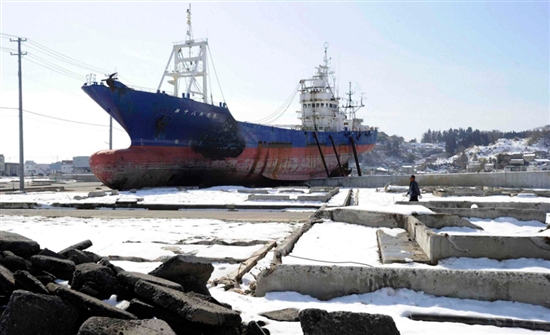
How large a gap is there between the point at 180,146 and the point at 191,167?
4.23ft

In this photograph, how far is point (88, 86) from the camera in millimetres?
21703

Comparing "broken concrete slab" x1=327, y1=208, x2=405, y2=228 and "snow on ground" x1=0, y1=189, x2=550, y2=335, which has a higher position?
"broken concrete slab" x1=327, y1=208, x2=405, y2=228

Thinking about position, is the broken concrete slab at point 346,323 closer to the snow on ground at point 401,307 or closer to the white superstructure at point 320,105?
the snow on ground at point 401,307

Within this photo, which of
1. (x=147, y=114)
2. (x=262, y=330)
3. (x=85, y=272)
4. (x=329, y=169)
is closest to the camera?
(x=262, y=330)

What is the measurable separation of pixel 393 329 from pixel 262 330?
96 cm

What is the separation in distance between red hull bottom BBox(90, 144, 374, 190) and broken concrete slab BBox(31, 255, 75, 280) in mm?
17866

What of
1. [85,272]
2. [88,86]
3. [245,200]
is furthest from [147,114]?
[85,272]

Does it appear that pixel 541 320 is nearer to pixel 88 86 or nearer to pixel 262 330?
pixel 262 330

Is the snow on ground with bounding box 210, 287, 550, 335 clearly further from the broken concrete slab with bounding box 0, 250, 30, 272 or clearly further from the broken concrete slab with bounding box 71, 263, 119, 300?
the broken concrete slab with bounding box 0, 250, 30, 272

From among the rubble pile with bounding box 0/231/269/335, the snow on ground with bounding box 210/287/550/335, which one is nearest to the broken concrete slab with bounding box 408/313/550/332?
the snow on ground with bounding box 210/287/550/335

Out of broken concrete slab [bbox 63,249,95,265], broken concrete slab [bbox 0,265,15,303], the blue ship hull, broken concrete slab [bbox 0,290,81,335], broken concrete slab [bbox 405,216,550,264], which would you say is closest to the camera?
broken concrete slab [bbox 0,290,81,335]

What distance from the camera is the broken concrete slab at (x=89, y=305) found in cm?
305

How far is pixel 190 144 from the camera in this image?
23.1 meters

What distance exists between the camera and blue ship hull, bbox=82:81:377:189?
69.6ft
